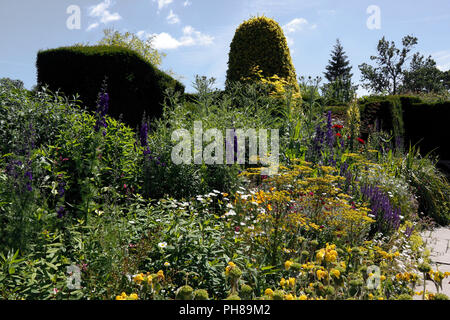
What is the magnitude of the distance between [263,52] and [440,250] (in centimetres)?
798

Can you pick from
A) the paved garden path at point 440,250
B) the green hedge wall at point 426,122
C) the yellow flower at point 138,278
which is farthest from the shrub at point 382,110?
the yellow flower at point 138,278

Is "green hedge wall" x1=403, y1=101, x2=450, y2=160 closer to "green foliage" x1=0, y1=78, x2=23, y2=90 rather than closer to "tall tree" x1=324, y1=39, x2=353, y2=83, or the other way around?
"green foliage" x1=0, y1=78, x2=23, y2=90

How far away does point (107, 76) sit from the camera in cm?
817

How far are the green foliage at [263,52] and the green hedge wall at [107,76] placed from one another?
3.25 metres

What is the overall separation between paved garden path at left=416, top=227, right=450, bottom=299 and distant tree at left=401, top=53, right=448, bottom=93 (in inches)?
1461

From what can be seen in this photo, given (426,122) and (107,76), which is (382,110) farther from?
(107,76)

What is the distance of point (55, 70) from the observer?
859cm

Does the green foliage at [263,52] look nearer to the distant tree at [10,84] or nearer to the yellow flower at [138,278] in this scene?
the distant tree at [10,84]

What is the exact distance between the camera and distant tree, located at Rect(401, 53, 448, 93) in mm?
37969

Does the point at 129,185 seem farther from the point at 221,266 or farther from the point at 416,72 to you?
the point at 416,72

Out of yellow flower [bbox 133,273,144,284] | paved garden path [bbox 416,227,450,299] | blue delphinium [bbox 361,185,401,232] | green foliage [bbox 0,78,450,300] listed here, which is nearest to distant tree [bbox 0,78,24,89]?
green foliage [bbox 0,78,450,300]
